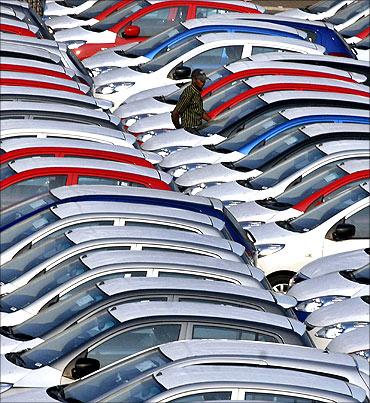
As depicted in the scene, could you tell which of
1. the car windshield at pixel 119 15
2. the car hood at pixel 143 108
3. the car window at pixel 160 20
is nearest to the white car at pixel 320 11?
the car window at pixel 160 20

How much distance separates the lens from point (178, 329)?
40.9 ft

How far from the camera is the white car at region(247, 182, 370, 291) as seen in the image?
16.8 meters

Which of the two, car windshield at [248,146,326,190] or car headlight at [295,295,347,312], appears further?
car windshield at [248,146,326,190]

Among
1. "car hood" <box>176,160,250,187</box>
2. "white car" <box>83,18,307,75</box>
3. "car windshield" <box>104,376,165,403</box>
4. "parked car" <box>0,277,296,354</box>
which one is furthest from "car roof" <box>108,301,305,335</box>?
"white car" <box>83,18,307,75</box>

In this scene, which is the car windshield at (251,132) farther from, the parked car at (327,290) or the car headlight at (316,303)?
the car headlight at (316,303)

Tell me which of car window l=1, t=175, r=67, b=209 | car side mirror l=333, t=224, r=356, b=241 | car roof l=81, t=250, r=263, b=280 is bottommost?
car roof l=81, t=250, r=263, b=280

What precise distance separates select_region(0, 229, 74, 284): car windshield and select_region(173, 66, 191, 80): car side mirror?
8454 millimetres

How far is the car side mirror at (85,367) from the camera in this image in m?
11.9

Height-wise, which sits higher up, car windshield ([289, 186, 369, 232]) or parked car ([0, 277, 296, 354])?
car windshield ([289, 186, 369, 232])

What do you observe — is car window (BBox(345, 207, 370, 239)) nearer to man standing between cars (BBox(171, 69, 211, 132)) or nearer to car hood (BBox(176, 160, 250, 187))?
car hood (BBox(176, 160, 250, 187))

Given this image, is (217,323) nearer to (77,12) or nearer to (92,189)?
(92,189)

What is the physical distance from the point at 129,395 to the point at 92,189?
4.84m

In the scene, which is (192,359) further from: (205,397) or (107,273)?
(107,273)

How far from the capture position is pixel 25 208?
15609 millimetres
